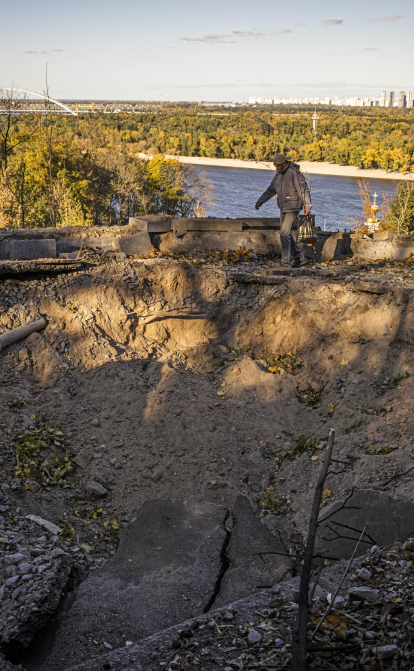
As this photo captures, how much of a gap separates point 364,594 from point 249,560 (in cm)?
180

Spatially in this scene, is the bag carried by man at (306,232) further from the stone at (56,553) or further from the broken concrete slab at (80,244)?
the stone at (56,553)

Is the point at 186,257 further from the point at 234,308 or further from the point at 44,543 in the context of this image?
the point at 44,543

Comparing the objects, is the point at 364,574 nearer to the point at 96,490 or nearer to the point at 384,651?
the point at 384,651

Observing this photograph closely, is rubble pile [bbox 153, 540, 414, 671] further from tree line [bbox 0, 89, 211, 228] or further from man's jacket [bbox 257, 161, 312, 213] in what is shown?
tree line [bbox 0, 89, 211, 228]

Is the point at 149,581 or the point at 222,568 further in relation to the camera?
the point at 222,568

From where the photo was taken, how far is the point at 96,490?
5875 mm

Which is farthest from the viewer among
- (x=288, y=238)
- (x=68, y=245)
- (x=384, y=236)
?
(x=384, y=236)

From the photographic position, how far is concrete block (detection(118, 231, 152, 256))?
965 cm

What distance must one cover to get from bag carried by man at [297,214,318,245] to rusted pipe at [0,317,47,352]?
18.3ft

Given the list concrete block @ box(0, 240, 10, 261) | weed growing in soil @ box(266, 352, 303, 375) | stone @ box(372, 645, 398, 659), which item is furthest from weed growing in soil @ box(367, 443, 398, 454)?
concrete block @ box(0, 240, 10, 261)

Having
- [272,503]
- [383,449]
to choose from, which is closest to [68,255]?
[272,503]

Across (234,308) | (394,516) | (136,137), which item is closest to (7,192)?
(234,308)

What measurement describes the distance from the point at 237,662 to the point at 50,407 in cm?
450

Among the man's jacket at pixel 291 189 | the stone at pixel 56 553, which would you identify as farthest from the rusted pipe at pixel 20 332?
the man's jacket at pixel 291 189
